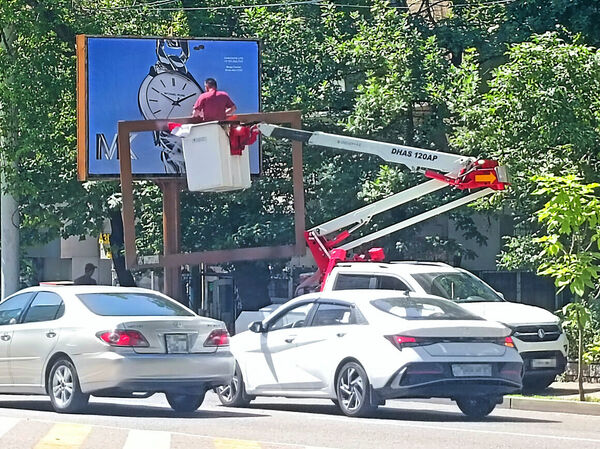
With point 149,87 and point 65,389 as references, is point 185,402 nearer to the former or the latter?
point 65,389

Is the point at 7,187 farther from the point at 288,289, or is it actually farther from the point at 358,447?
the point at 358,447

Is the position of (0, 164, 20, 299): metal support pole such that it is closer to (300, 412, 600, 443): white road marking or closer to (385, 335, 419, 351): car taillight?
(300, 412, 600, 443): white road marking

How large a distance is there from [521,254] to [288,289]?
9959 mm

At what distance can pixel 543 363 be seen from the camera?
18.5 metres

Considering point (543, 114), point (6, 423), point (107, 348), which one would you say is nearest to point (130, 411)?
point (107, 348)

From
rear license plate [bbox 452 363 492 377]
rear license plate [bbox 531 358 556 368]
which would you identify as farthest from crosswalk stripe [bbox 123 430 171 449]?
rear license plate [bbox 531 358 556 368]

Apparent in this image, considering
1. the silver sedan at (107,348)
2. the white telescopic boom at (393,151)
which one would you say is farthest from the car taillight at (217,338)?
the white telescopic boom at (393,151)

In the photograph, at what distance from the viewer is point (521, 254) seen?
77.7 ft

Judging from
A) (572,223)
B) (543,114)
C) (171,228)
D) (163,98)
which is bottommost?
(171,228)

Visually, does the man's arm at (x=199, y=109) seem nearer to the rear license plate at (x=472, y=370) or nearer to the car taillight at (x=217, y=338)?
the car taillight at (x=217, y=338)

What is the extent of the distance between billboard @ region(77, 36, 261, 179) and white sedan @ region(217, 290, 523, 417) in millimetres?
9282

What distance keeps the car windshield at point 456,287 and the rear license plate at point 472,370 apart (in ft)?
14.6

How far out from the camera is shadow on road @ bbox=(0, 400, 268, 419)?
581 inches

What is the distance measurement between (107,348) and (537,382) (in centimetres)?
738
